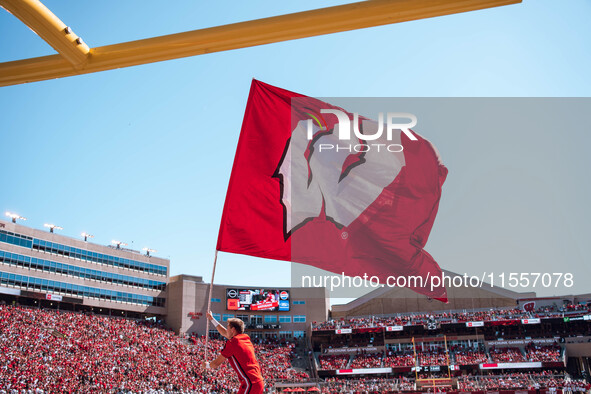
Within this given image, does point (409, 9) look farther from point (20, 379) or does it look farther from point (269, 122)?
point (20, 379)

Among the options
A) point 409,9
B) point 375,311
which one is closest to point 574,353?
point 375,311

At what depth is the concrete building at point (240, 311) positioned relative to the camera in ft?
225

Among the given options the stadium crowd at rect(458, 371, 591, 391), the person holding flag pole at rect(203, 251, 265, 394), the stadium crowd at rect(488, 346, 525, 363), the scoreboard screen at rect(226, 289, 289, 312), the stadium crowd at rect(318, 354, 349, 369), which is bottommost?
the stadium crowd at rect(458, 371, 591, 391)

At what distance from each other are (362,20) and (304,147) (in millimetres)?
6439

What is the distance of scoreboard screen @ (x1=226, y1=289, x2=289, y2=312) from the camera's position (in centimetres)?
6969

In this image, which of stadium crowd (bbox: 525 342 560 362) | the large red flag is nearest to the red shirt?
the large red flag

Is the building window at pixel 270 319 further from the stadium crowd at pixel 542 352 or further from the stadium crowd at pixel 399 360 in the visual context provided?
the stadium crowd at pixel 542 352

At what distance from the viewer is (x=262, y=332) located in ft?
233

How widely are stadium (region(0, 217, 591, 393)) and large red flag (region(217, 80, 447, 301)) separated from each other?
3639 centimetres

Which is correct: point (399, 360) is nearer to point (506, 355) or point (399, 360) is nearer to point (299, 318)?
point (506, 355)

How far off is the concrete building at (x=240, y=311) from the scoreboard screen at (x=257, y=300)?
0.14 metres

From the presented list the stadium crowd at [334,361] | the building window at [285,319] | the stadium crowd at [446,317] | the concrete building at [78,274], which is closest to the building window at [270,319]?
the building window at [285,319]

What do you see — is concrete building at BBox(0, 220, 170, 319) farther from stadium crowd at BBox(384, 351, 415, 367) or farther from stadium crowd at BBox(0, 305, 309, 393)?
stadium crowd at BBox(384, 351, 415, 367)

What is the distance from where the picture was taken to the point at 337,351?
2491 inches
